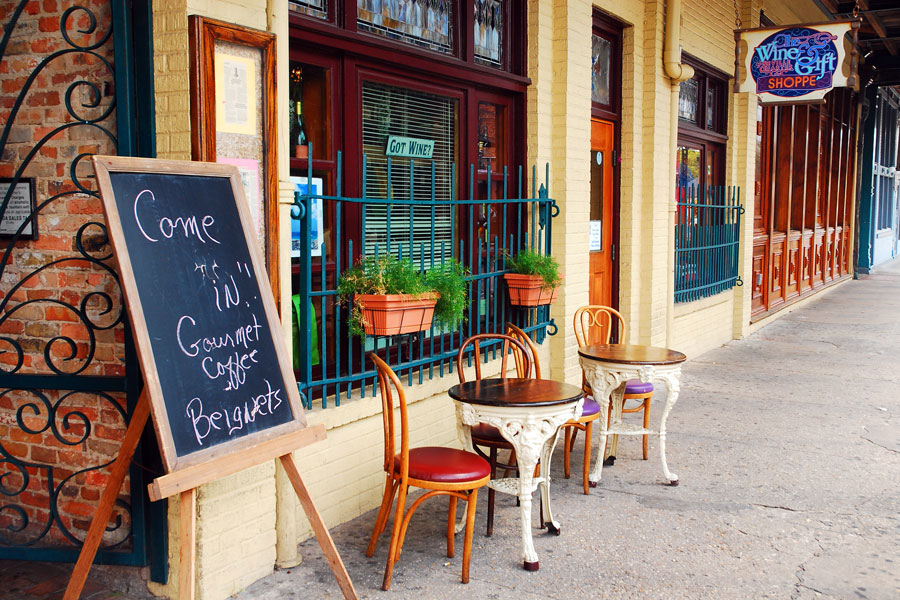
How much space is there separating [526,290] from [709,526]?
1.95 m

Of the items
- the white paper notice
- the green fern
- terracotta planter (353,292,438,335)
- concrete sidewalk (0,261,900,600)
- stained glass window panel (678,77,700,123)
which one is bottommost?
concrete sidewalk (0,261,900,600)

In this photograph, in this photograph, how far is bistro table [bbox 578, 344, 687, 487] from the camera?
4.91m

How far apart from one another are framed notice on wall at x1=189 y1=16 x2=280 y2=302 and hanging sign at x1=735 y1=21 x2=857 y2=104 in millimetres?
6496

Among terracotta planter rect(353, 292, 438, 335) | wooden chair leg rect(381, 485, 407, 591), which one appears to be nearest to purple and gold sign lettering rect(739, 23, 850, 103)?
terracotta planter rect(353, 292, 438, 335)

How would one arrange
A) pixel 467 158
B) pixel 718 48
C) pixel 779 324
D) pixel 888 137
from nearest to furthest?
1. pixel 467 158
2. pixel 718 48
3. pixel 779 324
4. pixel 888 137

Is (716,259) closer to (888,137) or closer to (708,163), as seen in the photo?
(708,163)

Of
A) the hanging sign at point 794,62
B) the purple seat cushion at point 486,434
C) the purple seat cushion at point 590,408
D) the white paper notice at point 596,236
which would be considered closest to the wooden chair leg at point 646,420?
the purple seat cushion at point 590,408

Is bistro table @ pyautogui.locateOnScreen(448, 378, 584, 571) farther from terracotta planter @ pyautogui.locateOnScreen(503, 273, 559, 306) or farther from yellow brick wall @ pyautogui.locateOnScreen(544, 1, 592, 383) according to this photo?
yellow brick wall @ pyautogui.locateOnScreen(544, 1, 592, 383)

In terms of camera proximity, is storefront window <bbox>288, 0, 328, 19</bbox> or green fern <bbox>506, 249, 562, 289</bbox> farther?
green fern <bbox>506, 249, 562, 289</bbox>

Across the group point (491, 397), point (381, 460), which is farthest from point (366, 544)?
point (491, 397)

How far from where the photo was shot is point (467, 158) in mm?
5625

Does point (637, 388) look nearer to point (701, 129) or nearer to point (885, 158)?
point (701, 129)

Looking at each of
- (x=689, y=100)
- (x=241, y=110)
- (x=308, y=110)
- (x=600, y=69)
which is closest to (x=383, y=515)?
(x=241, y=110)

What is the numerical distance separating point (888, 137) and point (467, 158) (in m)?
22.6
